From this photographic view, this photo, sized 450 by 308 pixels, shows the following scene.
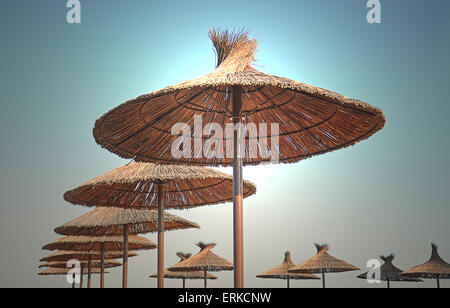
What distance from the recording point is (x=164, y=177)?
17.9ft

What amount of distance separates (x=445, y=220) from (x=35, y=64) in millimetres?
12241

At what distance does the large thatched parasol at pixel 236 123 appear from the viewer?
3.38m

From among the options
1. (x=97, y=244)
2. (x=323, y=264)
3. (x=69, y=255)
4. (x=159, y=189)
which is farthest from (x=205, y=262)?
(x=159, y=189)

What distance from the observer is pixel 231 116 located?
3762mm

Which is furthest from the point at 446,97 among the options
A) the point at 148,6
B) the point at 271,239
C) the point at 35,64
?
the point at 35,64

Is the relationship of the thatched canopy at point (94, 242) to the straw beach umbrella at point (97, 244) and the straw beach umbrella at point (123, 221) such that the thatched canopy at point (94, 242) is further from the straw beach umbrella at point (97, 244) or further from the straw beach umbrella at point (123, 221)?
the straw beach umbrella at point (123, 221)

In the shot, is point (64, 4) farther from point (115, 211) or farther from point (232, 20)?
point (115, 211)

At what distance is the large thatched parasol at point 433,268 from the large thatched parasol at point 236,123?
9.17 m

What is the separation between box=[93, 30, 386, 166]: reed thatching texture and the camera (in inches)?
136

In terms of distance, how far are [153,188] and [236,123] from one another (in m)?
3.35

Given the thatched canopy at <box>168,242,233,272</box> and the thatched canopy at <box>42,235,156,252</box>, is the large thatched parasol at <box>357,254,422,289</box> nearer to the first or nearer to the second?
the thatched canopy at <box>168,242,233,272</box>

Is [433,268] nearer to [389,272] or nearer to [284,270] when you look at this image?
[389,272]

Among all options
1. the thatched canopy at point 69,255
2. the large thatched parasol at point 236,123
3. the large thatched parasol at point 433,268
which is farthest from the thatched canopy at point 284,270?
the large thatched parasol at point 236,123

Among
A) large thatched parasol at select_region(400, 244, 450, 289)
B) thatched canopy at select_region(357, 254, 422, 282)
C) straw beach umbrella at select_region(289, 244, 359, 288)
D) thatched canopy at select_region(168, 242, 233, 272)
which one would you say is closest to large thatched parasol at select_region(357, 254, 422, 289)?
thatched canopy at select_region(357, 254, 422, 282)
